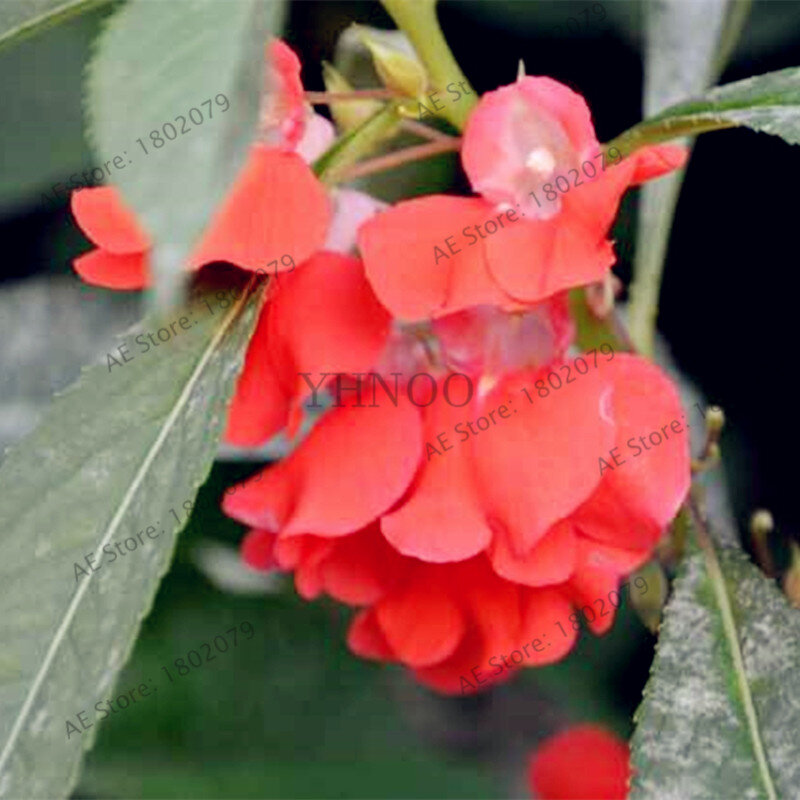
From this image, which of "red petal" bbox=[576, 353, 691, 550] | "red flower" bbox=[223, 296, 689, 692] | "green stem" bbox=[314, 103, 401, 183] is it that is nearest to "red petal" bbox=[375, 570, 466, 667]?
→ "red flower" bbox=[223, 296, 689, 692]

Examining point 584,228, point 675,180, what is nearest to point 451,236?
point 584,228

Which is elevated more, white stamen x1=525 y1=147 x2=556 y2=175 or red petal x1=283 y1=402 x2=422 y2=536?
white stamen x1=525 y1=147 x2=556 y2=175

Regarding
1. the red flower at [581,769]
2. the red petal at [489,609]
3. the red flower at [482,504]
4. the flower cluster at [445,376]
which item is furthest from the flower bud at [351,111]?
the red flower at [581,769]

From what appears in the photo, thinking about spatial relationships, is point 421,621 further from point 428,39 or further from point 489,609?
point 428,39

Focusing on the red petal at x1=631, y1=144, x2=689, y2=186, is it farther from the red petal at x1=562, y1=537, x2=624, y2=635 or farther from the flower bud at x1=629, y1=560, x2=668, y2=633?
the flower bud at x1=629, y1=560, x2=668, y2=633

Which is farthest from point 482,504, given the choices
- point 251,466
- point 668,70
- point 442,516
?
point 251,466

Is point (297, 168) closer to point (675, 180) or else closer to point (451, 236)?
point (451, 236)
